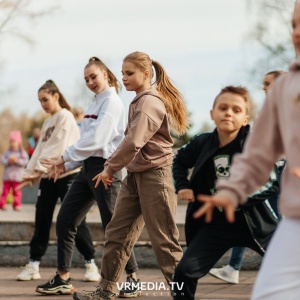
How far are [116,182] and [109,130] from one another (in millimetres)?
433

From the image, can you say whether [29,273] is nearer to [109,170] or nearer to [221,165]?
[109,170]

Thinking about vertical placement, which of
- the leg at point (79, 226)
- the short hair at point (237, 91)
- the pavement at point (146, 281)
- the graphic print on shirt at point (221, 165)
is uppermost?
the short hair at point (237, 91)

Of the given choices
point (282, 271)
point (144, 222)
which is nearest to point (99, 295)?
point (144, 222)

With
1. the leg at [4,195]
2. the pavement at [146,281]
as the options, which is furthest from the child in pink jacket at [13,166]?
the pavement at [146,281]

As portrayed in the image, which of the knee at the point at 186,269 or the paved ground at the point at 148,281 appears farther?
the paved ground at the point at 148,281

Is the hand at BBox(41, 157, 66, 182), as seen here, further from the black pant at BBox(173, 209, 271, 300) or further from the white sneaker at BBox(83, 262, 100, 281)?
the black pant at BBox(173, 209, 271, 300)

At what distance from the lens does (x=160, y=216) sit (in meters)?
6.42

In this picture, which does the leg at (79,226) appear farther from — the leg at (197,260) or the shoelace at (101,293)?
Result: the leg at (197,260)

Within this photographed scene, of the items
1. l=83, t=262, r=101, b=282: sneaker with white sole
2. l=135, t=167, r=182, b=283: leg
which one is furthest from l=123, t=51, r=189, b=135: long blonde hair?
l=83, t=262, r=101, b=282: sneaker with white sole

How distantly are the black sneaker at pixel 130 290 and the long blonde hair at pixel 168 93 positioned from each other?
1.38m

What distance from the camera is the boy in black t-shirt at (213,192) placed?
5160mm

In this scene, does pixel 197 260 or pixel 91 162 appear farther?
pixel 91 162

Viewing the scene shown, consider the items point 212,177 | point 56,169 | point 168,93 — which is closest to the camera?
point 212,177

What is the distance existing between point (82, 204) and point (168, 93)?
1.27m
